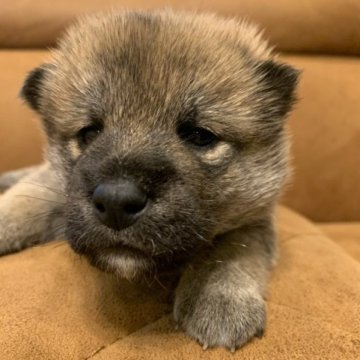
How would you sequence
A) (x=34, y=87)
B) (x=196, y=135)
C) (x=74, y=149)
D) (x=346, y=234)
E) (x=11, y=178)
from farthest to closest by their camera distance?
(x=346, y=234)
(x=11, y=178)
(x=34, y=87)
(x=74, y=149)
(x=196, y=135)

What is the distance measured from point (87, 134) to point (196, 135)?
0.91 feet

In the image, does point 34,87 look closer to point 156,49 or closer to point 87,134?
point 87,134

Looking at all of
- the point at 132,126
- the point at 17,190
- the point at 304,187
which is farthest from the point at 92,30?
the point at 304,187

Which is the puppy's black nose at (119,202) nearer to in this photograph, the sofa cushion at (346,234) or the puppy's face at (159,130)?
the puppy's face at (159,130)

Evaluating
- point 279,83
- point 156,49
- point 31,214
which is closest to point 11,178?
point 31,214

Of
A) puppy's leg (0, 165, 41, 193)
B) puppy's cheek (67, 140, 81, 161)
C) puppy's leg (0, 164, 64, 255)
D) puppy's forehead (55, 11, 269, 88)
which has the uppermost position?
puppy's forehead (55, 11, 269, 88)

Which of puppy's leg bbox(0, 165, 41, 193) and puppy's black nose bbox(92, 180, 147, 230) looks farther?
puppy's leg bbox(0, 165, 41, 193)

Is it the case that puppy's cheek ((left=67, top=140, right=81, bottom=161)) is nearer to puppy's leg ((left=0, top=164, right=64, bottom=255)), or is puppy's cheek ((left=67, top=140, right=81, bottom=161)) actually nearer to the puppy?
the puppy

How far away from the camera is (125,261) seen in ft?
3.71

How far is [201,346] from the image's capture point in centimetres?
114

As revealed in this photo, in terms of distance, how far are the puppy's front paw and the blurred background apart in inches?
47.8

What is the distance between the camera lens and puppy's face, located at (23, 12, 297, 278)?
1.11 meters

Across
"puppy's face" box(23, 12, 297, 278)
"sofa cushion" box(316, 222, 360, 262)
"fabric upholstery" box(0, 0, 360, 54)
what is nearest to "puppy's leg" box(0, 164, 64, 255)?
"puppy's face" box(23, 12, 297, 278)

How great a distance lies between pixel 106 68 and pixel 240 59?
35 cm
